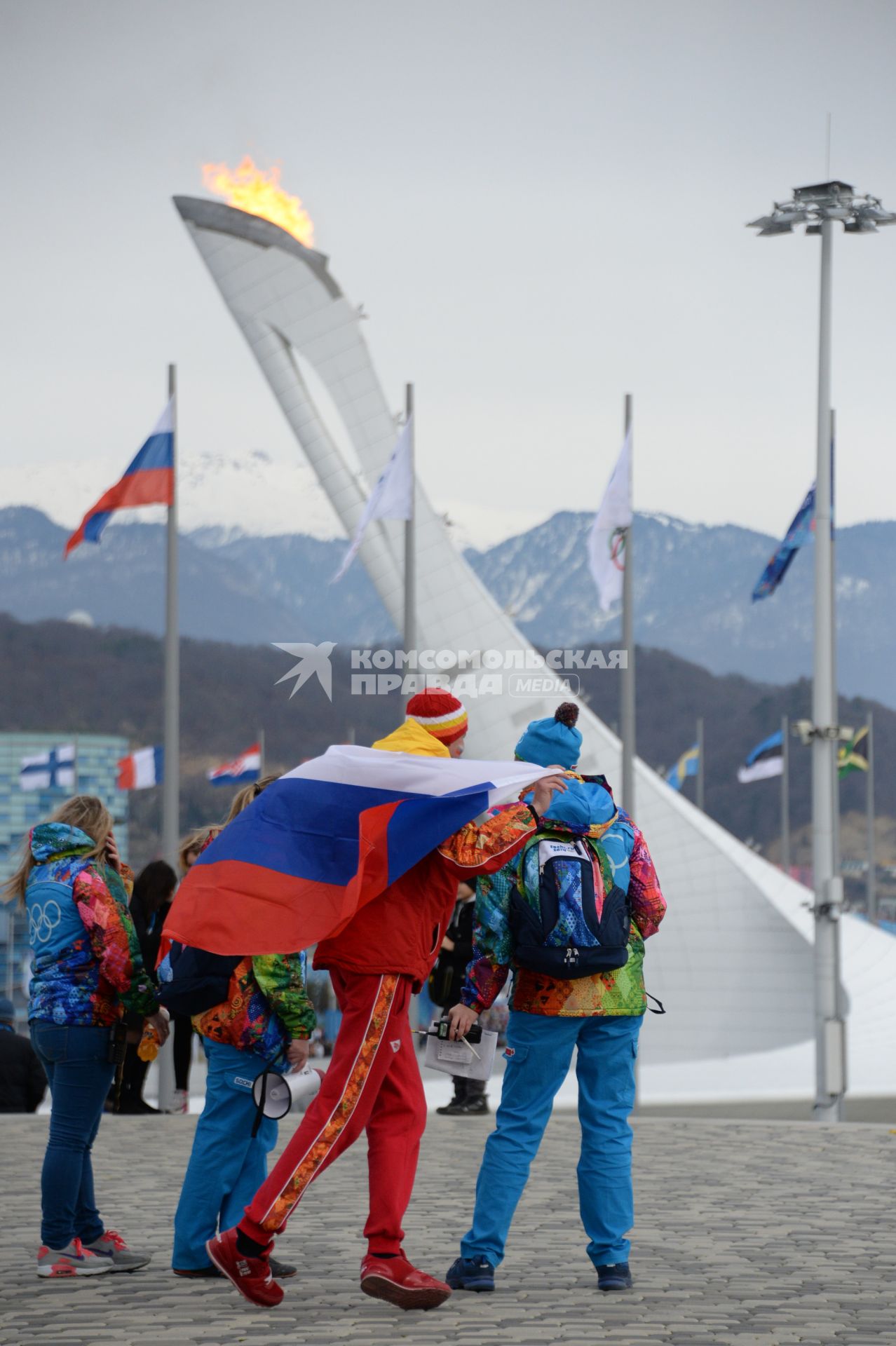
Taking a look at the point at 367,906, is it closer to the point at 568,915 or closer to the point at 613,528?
the point at 568,915

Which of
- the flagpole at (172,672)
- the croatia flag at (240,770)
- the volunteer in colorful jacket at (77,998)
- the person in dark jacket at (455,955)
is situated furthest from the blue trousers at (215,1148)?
the croatia flag at (240,770)

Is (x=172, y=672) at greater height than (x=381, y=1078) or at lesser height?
greater

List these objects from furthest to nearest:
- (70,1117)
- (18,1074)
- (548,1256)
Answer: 1. (18,1074)
2. (548,1256)
3. (70,1117)

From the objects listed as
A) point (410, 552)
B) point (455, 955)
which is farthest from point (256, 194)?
point (455, 955)

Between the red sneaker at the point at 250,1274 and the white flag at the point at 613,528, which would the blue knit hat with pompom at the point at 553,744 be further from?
the white flag at the point at 613,528

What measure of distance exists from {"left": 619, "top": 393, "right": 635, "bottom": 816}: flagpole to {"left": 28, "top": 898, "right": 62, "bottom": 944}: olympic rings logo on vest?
434 inches

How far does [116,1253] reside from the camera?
4723 millimetres

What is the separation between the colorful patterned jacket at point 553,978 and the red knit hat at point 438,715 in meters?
0.34

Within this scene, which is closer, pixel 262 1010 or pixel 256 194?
pixel 262 1010

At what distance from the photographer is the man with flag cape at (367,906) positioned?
4.15m

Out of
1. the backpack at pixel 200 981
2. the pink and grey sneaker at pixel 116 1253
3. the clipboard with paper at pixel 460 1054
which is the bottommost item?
the pink and grey sneaker at pixel 116 1253

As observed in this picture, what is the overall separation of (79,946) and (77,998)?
5.8 inches

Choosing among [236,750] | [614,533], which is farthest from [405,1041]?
[236,750]

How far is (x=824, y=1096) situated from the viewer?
11156 millimetres
